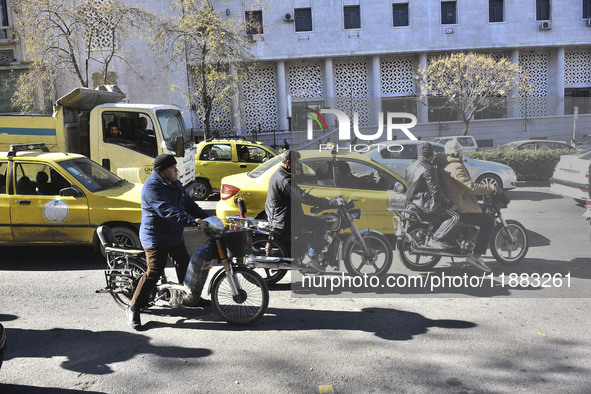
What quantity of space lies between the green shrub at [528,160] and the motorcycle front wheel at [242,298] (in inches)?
104

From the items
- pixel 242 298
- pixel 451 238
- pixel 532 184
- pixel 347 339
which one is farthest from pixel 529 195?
pixel 242 298

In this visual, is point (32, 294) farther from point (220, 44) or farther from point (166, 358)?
point (220, 44)

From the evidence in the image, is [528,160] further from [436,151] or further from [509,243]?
[509,243]

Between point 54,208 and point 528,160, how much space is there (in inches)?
243

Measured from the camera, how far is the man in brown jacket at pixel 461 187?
577cm

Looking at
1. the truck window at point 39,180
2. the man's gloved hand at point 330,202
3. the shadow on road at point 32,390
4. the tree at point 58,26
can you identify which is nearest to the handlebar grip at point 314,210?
the man's gloved hand at point 330,202

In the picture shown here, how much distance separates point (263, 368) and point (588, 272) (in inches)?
152

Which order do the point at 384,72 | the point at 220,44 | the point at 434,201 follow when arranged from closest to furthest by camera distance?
the point at 434,201
the point at 220,44
the point at 384,72

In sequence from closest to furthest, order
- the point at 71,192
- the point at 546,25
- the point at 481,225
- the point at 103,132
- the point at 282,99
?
the point at 481,225 < the point at 71,192 < the point at 103,132 < the point at 546,25 < the point at 282,99

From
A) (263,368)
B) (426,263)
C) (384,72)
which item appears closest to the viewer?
(263,368)

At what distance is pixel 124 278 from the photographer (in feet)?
19.0

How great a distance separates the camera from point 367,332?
519cm

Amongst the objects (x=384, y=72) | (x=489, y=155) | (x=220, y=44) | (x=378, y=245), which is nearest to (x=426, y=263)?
(x=378, y=245)

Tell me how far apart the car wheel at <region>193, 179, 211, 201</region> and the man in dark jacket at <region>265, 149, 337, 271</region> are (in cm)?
789
